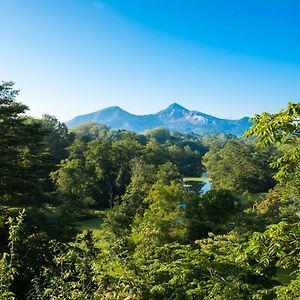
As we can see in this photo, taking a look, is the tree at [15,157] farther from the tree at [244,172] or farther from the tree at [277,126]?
the tree at [244,172]

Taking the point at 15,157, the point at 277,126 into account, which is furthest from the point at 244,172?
the point at 277,126

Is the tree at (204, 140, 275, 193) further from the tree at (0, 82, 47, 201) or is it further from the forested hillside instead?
the tree at (0, 82, 47, 201)

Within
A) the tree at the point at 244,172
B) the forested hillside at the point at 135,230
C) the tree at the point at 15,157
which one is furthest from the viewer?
the tree at the point at 244,172

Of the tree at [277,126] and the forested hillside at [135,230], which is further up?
the tree at [277,126]

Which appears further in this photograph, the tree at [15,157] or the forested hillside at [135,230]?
the tree at [15,157]

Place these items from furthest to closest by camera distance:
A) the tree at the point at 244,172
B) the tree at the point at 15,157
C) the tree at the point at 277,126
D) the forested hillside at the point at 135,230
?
the tree at the point at 244,172 < the tree at the point at 15,157 < the forested hillside at the point at 135,230 < the tree at the point at 277,126

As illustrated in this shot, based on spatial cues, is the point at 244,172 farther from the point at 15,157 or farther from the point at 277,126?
the point at 277,126

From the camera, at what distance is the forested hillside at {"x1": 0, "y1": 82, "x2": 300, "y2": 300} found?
4582 millimetres

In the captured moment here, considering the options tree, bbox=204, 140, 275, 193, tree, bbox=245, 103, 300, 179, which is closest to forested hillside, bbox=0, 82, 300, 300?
tree, bbox=245, 103, 300, 179

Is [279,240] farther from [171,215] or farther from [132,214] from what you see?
[132,214]

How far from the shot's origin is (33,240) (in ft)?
40.6

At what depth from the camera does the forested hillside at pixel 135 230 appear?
4582 millimetres

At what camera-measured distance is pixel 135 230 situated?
18.8 meters

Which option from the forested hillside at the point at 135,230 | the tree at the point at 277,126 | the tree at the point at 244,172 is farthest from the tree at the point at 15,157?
the tree at the point at 244,172
